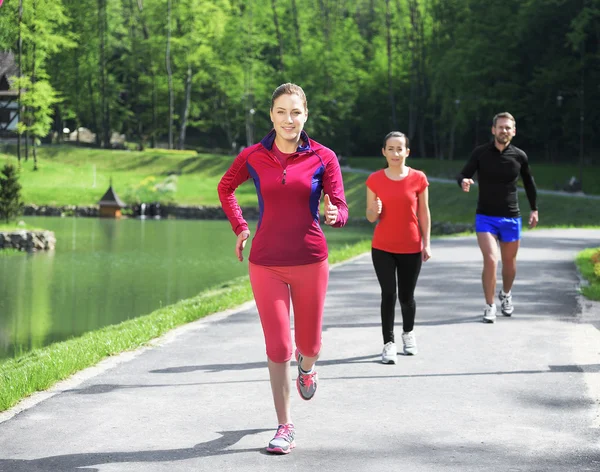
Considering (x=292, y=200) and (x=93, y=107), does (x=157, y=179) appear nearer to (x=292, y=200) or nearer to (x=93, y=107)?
(x=93, y=107)

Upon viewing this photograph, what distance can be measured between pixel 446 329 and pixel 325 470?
5692 millimetres

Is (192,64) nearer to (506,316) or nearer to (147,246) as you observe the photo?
(147,246)

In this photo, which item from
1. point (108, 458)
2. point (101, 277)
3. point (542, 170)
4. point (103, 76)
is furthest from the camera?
point (103, 76)

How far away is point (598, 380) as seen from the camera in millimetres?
8164

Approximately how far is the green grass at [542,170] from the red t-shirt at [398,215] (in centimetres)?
4615

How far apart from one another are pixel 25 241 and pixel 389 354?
27.6 m

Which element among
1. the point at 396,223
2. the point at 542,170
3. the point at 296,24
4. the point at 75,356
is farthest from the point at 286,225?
the point at 296,24

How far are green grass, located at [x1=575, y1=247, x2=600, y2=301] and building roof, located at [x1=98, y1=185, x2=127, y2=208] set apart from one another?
141 ft

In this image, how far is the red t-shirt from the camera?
9.13 meters

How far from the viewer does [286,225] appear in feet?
19.6

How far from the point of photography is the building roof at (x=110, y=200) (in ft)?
196

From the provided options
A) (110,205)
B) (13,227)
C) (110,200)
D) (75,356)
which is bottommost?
(110,205)

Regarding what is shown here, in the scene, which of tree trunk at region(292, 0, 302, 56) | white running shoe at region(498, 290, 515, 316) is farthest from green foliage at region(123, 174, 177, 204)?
white running shoe at region(498, 290, 515, 316)

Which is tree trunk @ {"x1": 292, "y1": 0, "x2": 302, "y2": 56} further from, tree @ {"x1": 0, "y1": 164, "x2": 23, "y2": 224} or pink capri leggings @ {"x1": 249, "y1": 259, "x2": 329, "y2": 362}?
pink capri leggings @ {"x1": 249, "y1": 259, "x2": 329, "y2": 362}
